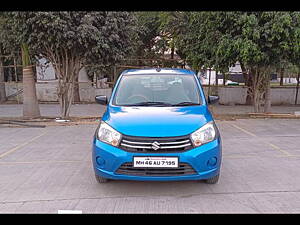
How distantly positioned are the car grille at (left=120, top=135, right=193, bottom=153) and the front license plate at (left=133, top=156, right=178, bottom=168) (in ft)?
0.30

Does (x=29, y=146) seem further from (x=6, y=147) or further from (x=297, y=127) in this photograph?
(x=297, y=127)

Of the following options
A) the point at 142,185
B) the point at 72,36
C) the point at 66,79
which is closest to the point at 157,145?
the point at 142,185

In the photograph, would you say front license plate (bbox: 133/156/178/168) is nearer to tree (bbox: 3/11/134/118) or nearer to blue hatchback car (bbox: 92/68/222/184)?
blue hatchback car (bbox: 92/68/222/184)

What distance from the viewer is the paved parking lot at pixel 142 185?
3.32m

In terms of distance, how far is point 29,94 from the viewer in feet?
32.4

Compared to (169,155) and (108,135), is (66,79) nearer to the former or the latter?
(108,135)

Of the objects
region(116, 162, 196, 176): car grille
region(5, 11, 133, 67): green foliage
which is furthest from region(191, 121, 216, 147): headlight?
region(5, 11, 133, 67): green foliage

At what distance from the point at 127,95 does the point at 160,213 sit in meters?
2.00

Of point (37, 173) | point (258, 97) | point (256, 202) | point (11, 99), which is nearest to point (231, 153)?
point (256, 202)

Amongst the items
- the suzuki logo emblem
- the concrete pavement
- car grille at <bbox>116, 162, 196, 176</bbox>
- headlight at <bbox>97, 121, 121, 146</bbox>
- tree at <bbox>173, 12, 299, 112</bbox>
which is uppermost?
tree at <bbox>173, 12, 299, 112</bbox>

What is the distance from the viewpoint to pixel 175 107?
4051 millimetres

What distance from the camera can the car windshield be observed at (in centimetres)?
427

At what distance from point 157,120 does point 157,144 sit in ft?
1.23

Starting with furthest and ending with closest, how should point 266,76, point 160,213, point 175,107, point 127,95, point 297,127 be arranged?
point 266,76
point 297,127
point 127,95
point 175,107
point 160,213
